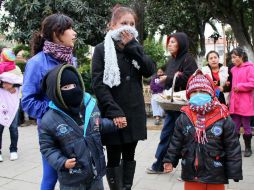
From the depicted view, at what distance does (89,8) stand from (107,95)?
22.7 ft

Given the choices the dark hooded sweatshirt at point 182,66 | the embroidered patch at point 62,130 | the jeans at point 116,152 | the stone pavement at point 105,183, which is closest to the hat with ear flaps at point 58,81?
the embroidered patch at point 62,130

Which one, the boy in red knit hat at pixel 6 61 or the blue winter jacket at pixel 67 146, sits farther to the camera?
the boy in red knit hat at pixel 6 61

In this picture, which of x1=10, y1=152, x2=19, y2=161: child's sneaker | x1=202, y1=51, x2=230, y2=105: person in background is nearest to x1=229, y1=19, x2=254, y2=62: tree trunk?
x1=202, y1=51, x2=230, y2=105: person in background

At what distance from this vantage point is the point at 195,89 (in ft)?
11.5

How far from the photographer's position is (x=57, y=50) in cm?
310

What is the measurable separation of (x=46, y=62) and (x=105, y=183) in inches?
88.5

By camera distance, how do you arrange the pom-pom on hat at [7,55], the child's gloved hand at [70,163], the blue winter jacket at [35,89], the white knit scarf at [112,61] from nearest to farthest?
the child's gloved hand at [70,163] < the blue winter jacket at [35,89] < the white knit scarf at [112,61] < the pom-pom on hat at [7,55]

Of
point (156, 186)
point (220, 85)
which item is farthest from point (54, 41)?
point (220, 85)

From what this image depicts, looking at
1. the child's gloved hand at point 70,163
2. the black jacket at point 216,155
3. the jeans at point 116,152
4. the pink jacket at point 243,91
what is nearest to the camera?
the child's gloved hand at point 70,163

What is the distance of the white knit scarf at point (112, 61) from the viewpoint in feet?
11.8

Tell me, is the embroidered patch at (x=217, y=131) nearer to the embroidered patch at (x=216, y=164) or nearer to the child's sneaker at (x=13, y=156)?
the embroidered patch at (x=216, y=164)

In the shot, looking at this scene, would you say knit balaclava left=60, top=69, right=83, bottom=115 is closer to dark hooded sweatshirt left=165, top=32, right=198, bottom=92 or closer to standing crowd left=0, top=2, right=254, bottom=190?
standing crowd left=0, top=2, right=254, bottom=190

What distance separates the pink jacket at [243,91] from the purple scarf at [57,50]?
12.8 ft

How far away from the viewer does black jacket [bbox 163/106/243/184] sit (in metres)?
3.35
